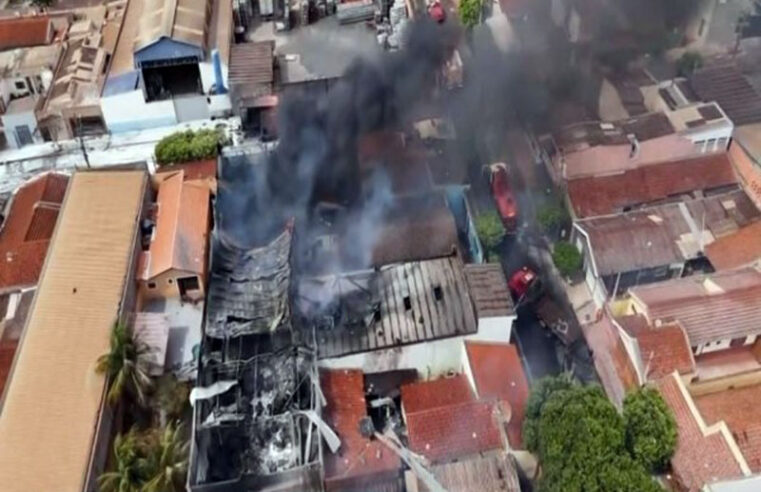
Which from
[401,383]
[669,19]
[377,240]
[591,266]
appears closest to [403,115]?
[377,240]

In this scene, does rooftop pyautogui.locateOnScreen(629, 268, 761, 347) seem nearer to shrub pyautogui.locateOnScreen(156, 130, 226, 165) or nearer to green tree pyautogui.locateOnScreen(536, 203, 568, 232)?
green tree pyautogui.locateOnScreen(536, 203, 568, 232)

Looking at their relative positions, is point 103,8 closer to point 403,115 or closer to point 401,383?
point 403,115

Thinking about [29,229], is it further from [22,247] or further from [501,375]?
[501,375]

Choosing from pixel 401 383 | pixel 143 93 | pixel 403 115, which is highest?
pixel 143 93

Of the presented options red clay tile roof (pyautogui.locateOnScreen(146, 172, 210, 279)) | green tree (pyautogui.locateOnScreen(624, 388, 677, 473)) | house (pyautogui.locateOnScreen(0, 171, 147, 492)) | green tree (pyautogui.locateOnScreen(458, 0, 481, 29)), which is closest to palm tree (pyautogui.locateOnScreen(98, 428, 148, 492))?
house (pyautogui.locateOnScreen(0, 171, 147, 492))

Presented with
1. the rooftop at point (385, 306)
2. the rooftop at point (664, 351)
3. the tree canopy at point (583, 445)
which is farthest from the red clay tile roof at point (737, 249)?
the tree canopy at point (583, 445)

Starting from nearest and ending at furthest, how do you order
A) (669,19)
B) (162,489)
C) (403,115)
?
(162,489) < (403,115) < (669,19)
